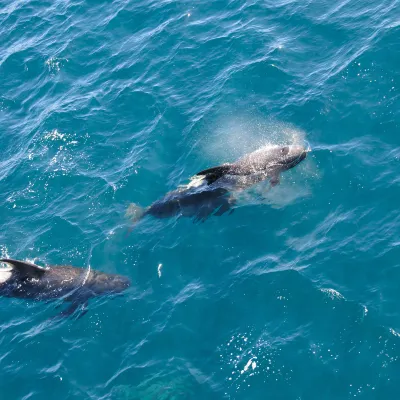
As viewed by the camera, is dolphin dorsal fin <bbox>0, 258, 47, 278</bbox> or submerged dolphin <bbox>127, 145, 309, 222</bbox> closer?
dolphin dorsal fin <bbox>0, 258, 47, 278</bbox>

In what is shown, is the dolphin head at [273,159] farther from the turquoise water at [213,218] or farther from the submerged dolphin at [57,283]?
the submerged dolphin at [57,283]

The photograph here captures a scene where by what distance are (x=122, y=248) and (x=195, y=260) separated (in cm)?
410

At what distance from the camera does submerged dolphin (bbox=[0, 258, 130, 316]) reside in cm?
2552

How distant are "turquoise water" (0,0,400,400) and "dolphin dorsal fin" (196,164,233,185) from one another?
6.02ft

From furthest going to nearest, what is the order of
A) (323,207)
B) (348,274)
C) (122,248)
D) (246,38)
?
(246,38) → (122,248) → (323,207) → (348,274)

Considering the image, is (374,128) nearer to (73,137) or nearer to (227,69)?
(227,69)

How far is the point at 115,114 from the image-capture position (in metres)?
34.1

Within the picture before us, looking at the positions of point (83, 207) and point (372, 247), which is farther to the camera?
point (83, 207)

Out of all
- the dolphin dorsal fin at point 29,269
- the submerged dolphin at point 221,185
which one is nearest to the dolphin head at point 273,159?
the submerged dolphin at point 221,185

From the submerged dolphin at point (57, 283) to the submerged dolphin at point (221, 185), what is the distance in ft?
12.8

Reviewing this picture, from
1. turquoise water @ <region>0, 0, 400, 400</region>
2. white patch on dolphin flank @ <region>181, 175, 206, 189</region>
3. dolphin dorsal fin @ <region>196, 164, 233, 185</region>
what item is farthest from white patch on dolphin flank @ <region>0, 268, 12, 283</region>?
dolphin dorsal fin @ <region>196, 164, 233, 185</region>

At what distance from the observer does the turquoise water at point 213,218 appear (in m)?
21.3

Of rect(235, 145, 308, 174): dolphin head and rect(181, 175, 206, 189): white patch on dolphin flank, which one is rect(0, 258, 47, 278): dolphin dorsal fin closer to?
rect(181, 175, 206, 189): white patch on dolphin flank

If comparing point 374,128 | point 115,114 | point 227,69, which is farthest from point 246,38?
point 374,128
